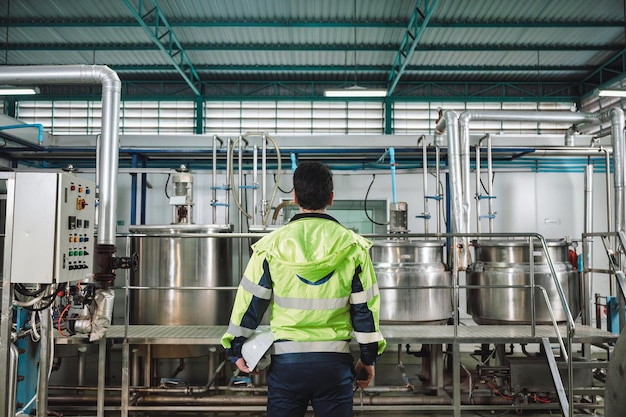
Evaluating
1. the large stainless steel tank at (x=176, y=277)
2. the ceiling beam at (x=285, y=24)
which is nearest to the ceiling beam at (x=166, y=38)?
the ceiling beam at (x=285, y=24)

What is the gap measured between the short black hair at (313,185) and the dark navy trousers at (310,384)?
57 centimetres

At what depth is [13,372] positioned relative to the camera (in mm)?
2689

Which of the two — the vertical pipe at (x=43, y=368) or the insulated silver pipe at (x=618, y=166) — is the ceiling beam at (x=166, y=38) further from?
the insulated silver pipe at (x=618, y=166)

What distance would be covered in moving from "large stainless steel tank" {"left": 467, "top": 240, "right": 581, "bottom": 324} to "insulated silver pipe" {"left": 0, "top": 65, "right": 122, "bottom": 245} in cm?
330

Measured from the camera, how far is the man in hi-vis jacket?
163cm

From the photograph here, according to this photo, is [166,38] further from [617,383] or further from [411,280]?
[617,383]

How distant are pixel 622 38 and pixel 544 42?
1351 mm

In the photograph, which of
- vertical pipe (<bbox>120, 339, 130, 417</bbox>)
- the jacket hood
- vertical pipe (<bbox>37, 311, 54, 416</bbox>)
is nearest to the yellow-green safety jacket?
the jacket hood

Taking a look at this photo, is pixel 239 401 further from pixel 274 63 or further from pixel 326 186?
pixel 274 63

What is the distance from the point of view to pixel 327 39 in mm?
8391

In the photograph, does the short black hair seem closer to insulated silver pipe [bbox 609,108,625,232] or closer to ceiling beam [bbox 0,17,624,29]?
insulated silver pipe [bbox 609,108,625,232]

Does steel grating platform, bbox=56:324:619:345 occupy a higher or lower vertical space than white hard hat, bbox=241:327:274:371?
lower

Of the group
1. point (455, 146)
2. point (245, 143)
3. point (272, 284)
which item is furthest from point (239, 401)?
point (455, 146)

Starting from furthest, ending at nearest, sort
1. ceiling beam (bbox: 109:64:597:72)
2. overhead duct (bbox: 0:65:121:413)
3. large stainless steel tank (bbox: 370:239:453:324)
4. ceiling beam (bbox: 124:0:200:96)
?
ceiling beam (bbox: 109:64:597:72) < ceiling beam (bbox: 124:0:200:96) < large stainless steel tank (bbox: 370:239:453:324) < overhead duct (bbox: 0:65:121:413)
